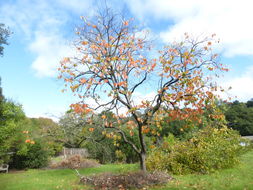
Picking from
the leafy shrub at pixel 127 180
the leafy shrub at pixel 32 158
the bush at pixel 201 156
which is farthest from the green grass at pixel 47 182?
the leafy shrub at pixel 32 158

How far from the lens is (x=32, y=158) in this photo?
50.7 ft

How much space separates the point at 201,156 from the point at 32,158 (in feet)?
40.4

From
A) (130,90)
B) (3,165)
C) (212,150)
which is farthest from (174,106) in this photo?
(3,165)

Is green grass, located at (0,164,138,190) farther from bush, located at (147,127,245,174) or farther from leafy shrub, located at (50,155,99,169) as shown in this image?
leafy shrub, located at (50,155,99,169)

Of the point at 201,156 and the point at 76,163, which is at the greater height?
the point at 201,156

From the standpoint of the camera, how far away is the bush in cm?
870

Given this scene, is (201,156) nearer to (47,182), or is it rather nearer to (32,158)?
(47,182)

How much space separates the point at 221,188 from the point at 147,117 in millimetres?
3096

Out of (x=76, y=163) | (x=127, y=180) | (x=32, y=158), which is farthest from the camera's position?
(x=32, y=158)

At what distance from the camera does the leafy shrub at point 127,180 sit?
6524 millimetres

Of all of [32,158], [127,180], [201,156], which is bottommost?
[127,180]

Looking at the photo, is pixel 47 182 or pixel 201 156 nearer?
pixel 47 182

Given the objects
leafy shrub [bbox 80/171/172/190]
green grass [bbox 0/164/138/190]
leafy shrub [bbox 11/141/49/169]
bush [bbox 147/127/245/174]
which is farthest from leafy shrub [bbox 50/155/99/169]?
leafy shrub [bbox 80/171/172/190]

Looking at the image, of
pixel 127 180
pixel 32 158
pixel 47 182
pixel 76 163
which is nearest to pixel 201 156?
pixel 127 180
